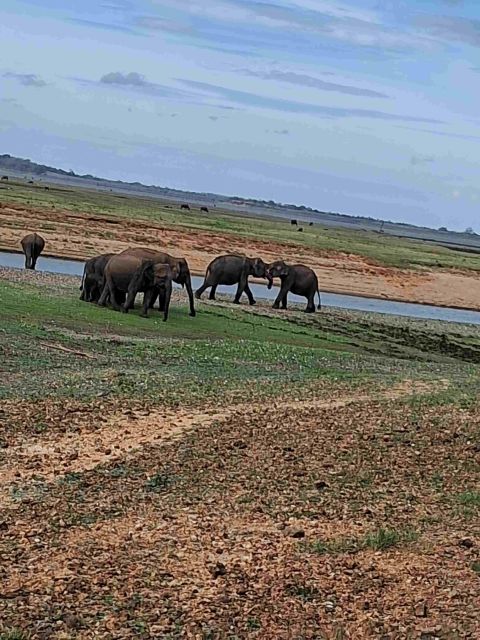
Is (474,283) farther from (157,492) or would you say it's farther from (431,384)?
(157,492)

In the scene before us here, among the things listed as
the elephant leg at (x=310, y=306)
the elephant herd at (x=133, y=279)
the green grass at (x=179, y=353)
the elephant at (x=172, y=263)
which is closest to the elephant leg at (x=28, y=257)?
the green grass at (x=179, y=353)

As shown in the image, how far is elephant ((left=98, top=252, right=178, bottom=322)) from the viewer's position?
27.5 meters

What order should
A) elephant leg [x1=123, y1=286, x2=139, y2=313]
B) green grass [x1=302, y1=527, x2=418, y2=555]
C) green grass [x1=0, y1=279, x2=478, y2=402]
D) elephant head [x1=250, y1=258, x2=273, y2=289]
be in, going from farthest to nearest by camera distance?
elephant head [x1=250, y1=258, x2=273, y2=289]
elephant leg [x1=123, y1=286, x2=139, y2=313]
green grass [x1=0, y1=279, x2=478, y2=402]
green grass [x1=302, y1=527, x2=418, y2=555]

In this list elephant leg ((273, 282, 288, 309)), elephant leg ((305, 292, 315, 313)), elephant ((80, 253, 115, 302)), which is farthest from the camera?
elephant leg ((273, 282, 288, 309))

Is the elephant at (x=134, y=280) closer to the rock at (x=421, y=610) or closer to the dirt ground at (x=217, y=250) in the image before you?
the dirt ground at (x=217, y=250)

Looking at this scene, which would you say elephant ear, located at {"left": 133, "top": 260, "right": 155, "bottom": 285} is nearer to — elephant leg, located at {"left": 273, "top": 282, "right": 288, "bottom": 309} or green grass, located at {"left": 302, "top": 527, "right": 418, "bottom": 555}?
elephant leg, located at {"left": 273, "top": 282, "right": 288, "bottom": 309}

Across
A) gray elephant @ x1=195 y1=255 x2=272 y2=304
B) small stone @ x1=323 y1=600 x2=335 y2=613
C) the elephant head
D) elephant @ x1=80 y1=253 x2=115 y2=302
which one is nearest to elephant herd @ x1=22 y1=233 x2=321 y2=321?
elephant @ x1=80 y1=253 x2=115 y2=302

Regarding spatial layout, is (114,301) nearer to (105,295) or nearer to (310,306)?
(105,295)

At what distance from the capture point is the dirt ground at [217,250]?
48.8 metres

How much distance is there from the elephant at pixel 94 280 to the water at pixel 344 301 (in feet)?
29.5

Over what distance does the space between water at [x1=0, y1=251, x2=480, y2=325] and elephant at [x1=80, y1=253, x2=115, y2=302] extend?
8.99 meters

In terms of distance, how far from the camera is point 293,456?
411 inches

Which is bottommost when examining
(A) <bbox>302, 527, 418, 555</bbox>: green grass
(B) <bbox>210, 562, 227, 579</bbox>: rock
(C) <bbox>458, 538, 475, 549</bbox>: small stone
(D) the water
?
(D) the water

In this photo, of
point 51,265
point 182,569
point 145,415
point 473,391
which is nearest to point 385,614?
point 182,569
